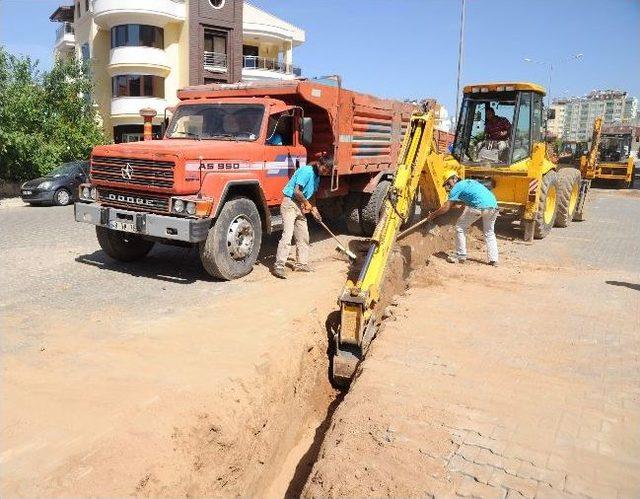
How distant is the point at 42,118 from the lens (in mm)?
18047

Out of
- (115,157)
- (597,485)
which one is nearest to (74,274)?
→ (115,157)

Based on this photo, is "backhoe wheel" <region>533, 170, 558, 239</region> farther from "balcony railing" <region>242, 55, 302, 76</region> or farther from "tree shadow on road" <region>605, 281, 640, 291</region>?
"balcony railing" <region>242, 55, 302, 76</region>

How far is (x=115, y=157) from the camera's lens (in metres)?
7.09

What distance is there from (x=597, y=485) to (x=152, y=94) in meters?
26.5

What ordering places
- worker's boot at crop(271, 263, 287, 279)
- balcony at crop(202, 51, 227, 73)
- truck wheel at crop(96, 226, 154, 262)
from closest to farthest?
1. worker's boot at crop(271, 263, 287, 279)
2. truck wheel at crop(96, 226, 154, 262)
3. balcony at crop(202, 51, 227, 73)

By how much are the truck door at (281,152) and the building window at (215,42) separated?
21686 millimetres

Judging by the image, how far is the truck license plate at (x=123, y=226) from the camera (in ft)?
22.7

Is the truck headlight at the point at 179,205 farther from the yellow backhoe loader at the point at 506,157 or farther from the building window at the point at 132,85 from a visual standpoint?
the building window at the point at 132,85

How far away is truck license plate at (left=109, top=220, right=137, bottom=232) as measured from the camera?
6921mm

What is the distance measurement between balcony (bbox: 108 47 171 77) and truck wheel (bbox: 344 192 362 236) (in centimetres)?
1884

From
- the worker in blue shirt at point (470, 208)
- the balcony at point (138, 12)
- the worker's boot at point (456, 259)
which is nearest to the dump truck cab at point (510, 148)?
the worker in blue shirt at point (470, 208)

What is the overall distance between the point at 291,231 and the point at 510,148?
516cm

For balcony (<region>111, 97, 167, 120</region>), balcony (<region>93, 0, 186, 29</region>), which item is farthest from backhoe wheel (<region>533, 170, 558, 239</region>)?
balcony (<region>93, 0, 186, 29</region>)

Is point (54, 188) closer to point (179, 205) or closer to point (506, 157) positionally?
point (179, 205)
